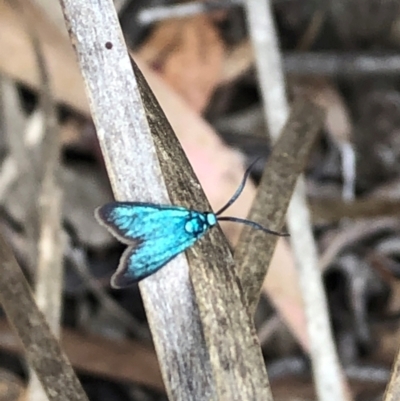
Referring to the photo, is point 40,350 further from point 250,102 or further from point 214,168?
point 250,102

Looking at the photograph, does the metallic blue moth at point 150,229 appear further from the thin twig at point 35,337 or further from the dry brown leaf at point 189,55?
the dry brown leaf at point 189,55

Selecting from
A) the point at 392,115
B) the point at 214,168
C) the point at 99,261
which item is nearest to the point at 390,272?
the point at 392,115

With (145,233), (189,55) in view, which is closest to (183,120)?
(189,55)

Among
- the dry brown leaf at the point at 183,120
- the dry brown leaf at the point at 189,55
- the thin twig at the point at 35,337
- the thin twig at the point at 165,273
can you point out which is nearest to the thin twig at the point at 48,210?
the dry brown leaf at the point at 183,120

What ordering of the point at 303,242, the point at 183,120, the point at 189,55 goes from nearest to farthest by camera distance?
1. the point at 303,242
2. the point at 183,120
3. the point at 189,55

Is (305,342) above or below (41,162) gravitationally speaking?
below

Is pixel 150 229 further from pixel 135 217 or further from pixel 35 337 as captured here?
pixel 35 337

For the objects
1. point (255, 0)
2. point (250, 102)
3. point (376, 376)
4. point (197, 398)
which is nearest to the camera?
point (197, 398)
